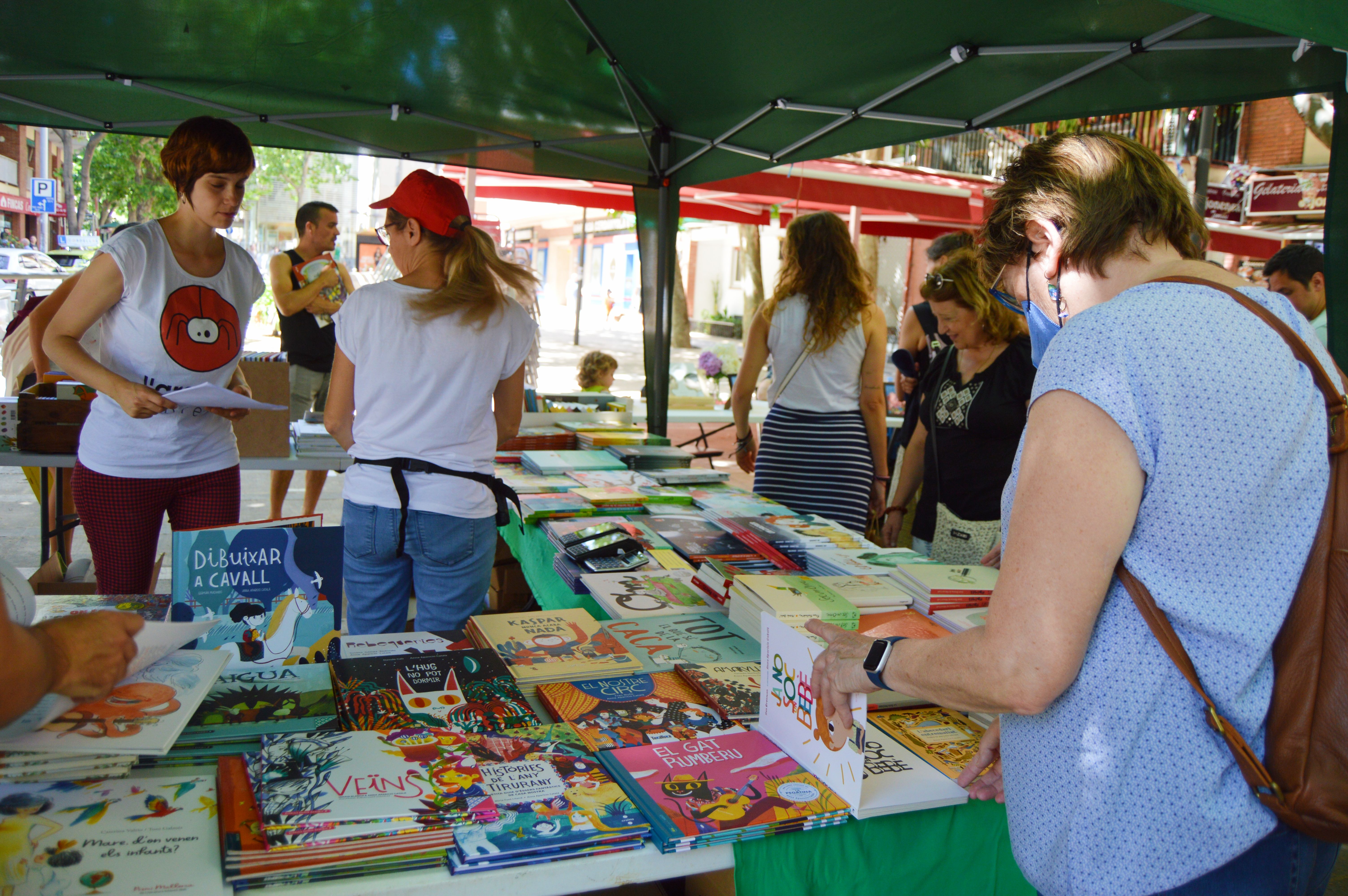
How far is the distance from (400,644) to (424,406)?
2.08 ft

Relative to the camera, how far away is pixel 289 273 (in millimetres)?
4836

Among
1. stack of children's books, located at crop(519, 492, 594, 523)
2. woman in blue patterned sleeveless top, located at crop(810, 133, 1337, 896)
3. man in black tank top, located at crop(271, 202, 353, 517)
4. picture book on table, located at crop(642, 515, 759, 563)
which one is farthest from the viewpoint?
man in black tank top, located at crop(271, 202, 353, 517)

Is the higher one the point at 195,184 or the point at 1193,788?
the point at 195,184

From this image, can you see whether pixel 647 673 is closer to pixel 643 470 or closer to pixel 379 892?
pixel 379 892

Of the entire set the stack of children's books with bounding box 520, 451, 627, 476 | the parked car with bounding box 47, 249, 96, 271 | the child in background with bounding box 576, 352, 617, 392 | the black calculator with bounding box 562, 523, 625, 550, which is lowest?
the black calculator with bounding box 562, 523, 625, 550

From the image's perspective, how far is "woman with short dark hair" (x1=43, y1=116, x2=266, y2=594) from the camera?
89.6 inches

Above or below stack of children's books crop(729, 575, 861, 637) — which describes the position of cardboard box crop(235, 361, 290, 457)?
above

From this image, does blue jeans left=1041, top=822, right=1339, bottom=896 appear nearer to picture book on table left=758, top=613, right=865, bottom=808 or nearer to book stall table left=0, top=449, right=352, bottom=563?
picture book on table left=758, top=613, right=865, bottom=808

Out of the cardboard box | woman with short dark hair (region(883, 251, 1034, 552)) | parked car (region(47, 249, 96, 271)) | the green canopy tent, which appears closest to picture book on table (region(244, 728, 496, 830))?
woman with short dark hair (region(883, 251, 1034, 552))

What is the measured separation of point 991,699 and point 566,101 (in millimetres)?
3491

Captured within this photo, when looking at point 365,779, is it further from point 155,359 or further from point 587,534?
point 155,359

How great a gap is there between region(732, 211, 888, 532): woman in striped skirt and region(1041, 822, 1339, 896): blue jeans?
2.35 m

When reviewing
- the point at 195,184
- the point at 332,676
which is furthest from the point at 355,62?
the point at 332,676

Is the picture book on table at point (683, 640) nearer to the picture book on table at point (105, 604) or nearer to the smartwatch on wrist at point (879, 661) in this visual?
the smartwatch on wrist at point (879, 661)
